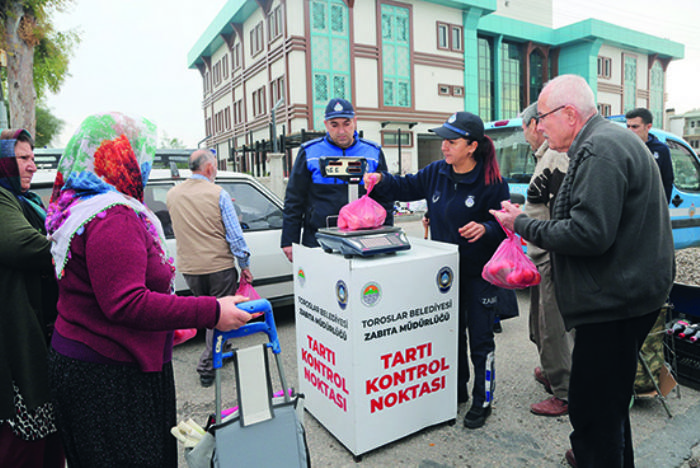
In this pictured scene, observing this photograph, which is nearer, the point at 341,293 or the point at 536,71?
the point at 341,293

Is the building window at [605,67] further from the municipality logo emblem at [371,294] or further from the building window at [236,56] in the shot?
the municipality logo emblem at [371,294]

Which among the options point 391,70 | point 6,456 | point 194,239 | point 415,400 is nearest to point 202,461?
point 6,456

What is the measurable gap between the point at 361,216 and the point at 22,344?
1.76 m

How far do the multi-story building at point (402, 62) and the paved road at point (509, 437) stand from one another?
18.2m

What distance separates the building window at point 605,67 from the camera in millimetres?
32312

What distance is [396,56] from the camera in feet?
81.4

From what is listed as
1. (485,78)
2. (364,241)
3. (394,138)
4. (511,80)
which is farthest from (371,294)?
(511,80)

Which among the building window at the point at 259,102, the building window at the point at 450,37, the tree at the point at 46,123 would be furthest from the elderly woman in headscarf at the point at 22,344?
the tree at the point at 46,123

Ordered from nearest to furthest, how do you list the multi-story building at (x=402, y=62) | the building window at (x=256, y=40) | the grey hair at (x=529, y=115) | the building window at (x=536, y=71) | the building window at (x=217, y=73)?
the grey hair at (x=529, y=115) < the multi-story building at (x=402, y=62) < the building window at (x=256, y=40) < the building window at (x=536, y=71) < the building window at (x=217, y=73)

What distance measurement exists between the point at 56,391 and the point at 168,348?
38 centimetres

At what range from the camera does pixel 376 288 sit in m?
2.50

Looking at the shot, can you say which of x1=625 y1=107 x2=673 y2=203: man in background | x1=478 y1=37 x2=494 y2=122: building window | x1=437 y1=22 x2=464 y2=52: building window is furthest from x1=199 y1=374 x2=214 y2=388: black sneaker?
x1=478 y1=37 x2=494 y2=122: building window

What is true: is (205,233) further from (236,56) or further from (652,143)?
(236,56)

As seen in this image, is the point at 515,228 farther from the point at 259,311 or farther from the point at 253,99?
the point at 253,99
